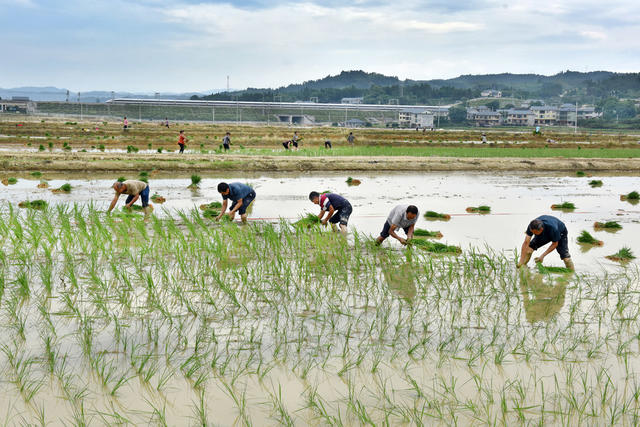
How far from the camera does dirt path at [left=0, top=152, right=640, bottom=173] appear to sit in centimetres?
1906

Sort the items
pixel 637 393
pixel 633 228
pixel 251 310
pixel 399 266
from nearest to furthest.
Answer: pixel 637 393
pixel 251 310
pixel 399 266
pixel 633 228

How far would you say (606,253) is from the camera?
858cm

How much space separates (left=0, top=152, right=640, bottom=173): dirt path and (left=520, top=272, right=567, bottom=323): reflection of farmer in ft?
47.9

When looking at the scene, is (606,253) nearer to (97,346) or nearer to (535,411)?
(535,411)

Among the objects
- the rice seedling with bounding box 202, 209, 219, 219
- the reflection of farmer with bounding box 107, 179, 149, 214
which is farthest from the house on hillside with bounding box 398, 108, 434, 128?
the reflection of farmer with bounding box 107, 179, 149, 214

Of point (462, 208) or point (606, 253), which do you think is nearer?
point (606, 253)

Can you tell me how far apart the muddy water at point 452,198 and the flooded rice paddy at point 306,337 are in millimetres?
1161

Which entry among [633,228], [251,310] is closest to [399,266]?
[251,310]

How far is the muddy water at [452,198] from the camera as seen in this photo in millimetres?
9797

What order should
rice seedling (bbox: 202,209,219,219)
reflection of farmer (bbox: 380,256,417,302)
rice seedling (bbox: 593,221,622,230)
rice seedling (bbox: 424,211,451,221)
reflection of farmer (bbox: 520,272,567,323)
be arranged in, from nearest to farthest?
1. reflection of farmer (bbox: 520,272,567,323)
2. reflection of farmer (bbox: 380,256,417,302)
3. rice seedling (bbox: 202,209,219,219)
4. rice seedling (bbox: 593,221,622,230)
5. rice seedling (bbox: 424,211,451,221)

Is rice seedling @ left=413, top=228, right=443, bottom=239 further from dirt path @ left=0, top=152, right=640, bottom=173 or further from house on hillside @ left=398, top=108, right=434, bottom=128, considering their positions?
house on hillside @ left=398, top=108, right=434, bottom=128

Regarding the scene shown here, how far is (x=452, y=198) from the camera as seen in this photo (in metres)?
14.7

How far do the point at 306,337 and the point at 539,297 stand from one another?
2.74 metres

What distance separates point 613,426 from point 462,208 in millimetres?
9603
